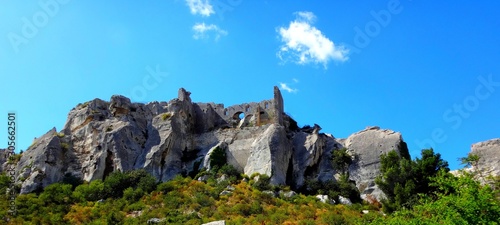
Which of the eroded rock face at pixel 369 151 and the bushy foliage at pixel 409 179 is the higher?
the eroded rock face at pixel 369 151

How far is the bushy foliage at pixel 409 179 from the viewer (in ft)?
129

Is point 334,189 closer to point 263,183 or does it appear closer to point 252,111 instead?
point 263,183

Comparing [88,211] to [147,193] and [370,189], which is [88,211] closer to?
[147,193]

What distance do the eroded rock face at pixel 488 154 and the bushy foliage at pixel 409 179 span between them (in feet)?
17.7

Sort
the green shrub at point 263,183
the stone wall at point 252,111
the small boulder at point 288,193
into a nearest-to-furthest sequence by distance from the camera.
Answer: the small boulder at point 288,193 → the green shrub at point 263,183 → the stone wall at point 252,111

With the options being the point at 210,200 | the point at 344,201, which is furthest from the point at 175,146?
the point at 344,201

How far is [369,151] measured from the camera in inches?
1928

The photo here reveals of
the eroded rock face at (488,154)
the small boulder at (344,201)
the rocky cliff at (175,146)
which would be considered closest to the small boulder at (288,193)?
the rocky cliff at (175,146)

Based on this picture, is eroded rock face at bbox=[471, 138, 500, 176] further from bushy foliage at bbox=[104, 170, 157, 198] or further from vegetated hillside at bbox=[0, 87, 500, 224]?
bushy foliage at bbox=[104, 170, 157, 198]

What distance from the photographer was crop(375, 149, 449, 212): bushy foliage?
129ft

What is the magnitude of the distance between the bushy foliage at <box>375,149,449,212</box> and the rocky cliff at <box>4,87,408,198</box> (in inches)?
136

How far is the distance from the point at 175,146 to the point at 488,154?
2652 cm

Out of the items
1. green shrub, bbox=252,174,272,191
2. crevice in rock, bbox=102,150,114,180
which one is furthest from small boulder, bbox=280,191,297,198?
crevice in rock, bbox=102,150,114,180

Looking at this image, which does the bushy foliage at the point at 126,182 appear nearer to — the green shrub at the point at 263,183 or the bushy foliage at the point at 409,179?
the green shrub at the point at 263,183
